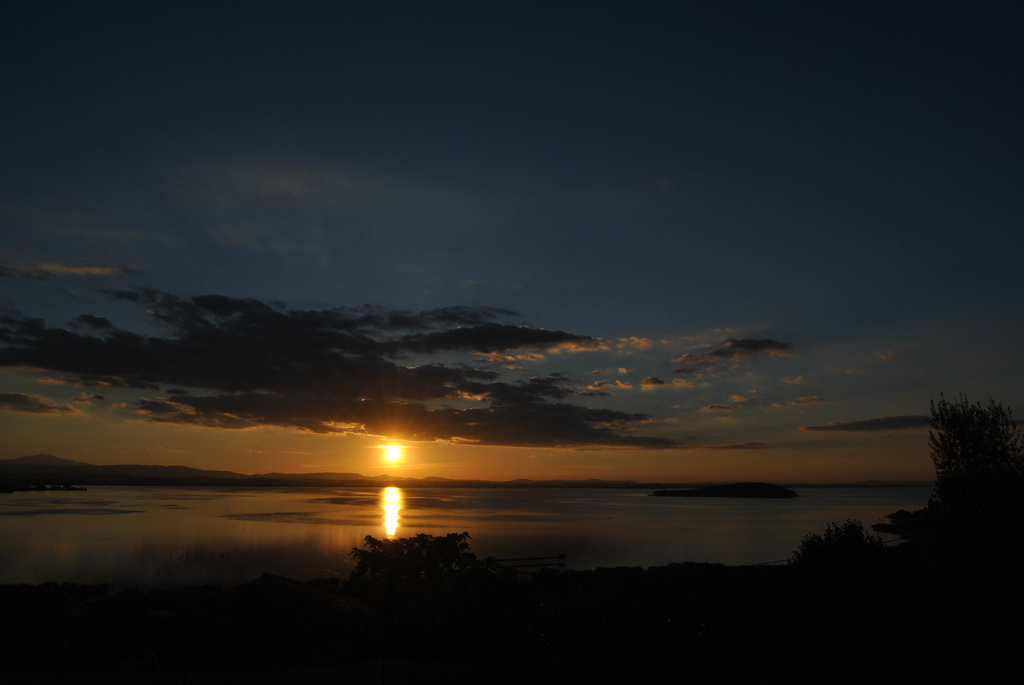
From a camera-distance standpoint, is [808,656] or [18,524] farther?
[18,524]

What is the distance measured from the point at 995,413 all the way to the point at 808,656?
11.3 m

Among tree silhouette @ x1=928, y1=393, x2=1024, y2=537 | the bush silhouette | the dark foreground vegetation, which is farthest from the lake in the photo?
the bush silhouette

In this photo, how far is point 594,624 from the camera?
12867mm

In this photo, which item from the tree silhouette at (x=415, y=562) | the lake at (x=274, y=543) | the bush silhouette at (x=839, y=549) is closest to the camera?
the bush silhouette at (x=839, y=549)

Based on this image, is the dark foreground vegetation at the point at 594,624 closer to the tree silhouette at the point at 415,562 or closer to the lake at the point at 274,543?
the tree silhouette at the point at 415,562

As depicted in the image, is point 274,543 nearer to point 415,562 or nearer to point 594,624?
point 415,562

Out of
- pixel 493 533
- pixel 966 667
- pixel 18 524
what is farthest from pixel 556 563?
pixel 18 524

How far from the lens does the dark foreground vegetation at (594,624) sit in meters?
12.0

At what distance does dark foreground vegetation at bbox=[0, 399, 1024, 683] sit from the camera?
1204 centimetres

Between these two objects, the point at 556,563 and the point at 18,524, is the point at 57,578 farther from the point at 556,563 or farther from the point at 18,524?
the point at 18,524


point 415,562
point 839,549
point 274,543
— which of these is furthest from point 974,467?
point 274,543

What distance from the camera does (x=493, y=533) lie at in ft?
257

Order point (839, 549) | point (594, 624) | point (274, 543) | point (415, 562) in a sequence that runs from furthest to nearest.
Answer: point (274, 543) → point (415, 562) → point (839, 549) → point (594, 624)

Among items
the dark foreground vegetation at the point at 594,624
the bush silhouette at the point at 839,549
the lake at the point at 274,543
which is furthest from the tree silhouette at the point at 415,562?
the lake at the point at 274,543
